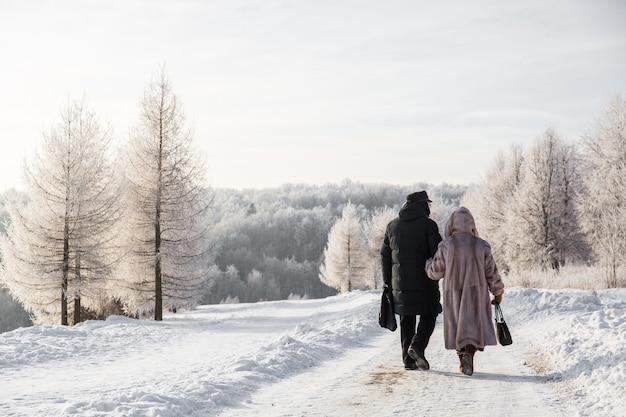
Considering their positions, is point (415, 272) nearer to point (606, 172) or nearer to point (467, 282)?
point (467, 282)

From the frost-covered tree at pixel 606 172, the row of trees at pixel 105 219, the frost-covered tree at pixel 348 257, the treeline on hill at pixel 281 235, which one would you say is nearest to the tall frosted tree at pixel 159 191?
the row of trees at pixel 105 219

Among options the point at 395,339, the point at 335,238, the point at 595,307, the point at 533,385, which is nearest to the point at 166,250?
the point at 395,339

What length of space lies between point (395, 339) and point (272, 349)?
3449mm

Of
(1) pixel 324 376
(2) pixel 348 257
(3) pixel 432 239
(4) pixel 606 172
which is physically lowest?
(2) pixel 348 257

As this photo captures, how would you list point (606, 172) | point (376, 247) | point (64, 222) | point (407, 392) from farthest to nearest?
point (376, 247) < point (606, 172) < point (64, 222) < point (407, 392)

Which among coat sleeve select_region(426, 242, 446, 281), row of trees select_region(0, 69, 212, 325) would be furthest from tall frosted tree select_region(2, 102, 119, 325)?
coat sleeve select_region(426, 242, 446, 281)

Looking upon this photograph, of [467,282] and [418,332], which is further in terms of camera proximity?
[418,332]

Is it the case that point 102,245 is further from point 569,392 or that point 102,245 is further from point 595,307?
point 569,392

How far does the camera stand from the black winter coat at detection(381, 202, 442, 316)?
7480 mm

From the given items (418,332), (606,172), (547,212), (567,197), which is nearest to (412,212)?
(418,332)

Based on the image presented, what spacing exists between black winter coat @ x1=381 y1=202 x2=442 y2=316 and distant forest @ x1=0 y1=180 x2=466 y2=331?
50.1 meters

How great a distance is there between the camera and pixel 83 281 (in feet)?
70.4

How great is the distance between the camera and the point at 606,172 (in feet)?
101

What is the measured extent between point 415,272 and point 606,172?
2788 centimetres
